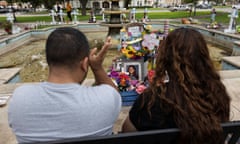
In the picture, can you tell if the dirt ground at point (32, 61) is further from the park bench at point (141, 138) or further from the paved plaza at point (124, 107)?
the park bench at point (141, 138)

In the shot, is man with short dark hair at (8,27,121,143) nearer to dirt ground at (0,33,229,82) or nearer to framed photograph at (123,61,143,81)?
framed photograph at (123,61,143,81)

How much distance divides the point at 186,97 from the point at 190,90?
0.17 feet

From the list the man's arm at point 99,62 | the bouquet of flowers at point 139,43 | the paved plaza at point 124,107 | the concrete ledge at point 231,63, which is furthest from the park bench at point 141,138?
the concrete ledge at point 231,63

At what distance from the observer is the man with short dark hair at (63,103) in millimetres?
979

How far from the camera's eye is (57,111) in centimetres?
97

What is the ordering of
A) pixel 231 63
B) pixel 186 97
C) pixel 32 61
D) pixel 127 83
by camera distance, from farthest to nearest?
1. pixel 32 61
2. pixel 231 63
3. pixel 127 83
4. pixel 186 97

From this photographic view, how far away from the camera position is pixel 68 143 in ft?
3.19

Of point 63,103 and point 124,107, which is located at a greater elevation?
point 63,103

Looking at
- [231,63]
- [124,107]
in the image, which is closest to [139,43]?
[124,107]

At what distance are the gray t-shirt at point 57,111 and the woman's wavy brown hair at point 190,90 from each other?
0.30m

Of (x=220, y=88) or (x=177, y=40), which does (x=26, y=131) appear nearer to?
(x=177, y=40)

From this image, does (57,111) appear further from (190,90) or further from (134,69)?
(134,69)

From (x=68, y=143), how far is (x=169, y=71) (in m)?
0.68

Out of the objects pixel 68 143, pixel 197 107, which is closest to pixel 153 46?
pixel 197 107
